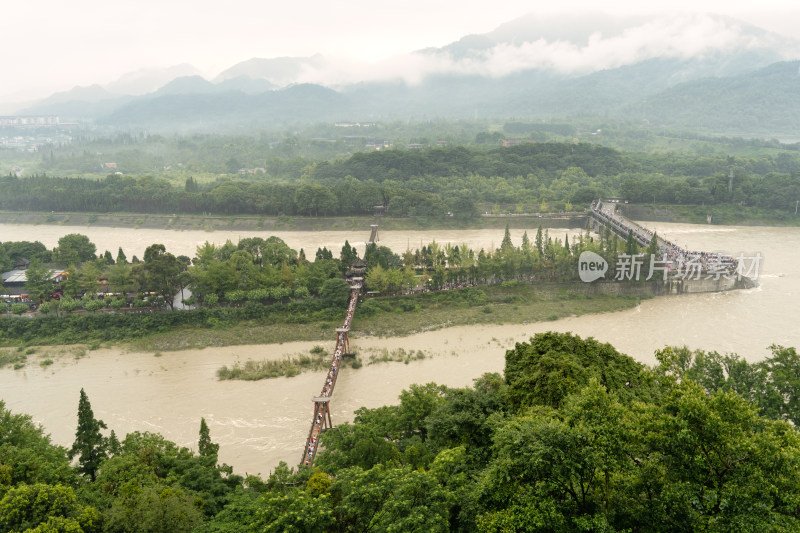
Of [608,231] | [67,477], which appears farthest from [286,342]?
[608,231]

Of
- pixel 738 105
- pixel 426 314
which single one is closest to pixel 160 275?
pixel 426 314

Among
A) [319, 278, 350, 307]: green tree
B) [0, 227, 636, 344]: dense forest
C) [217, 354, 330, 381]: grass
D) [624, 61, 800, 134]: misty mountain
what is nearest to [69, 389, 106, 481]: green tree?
[217, 354, 330, 381]: grass

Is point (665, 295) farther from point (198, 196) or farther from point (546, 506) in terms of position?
point (198, 196)

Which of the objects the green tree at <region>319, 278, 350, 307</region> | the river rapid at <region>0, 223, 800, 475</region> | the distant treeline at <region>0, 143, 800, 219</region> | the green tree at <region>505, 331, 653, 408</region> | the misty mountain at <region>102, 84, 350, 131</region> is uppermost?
the misty mountain at <region>102, 84, 350, 131</region>

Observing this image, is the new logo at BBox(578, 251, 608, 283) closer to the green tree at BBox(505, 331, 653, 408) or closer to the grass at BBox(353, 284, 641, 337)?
the grass at BBox(353, 284, 641, 337)

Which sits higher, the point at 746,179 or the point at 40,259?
the point at 746,179

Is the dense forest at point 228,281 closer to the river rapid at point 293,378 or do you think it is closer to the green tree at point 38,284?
the green tree at point 38,284
